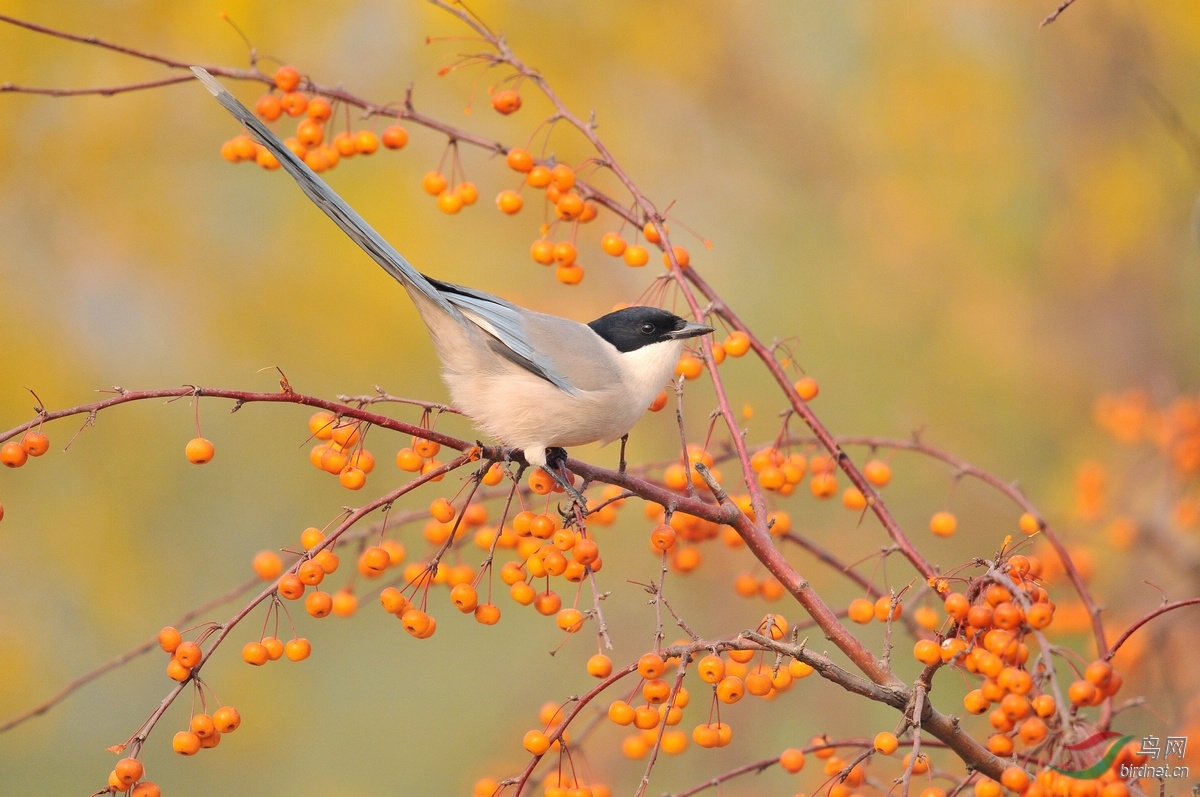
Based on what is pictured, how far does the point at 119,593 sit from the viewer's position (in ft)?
Answer: 9.88

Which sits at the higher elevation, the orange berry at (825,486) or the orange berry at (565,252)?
the orange berry at (565,252)

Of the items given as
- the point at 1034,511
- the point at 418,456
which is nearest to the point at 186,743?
the point at 418,456

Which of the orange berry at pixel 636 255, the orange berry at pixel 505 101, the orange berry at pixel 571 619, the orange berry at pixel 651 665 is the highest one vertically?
the orange berry at pixel 505 101

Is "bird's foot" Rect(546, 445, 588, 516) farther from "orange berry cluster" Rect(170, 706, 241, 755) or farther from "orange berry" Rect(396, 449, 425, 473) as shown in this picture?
"orange berry cluster" Rect(170, 706, 241, 755)

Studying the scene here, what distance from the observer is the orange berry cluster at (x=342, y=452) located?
1.30 metres

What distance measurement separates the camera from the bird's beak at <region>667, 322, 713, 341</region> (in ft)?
4.98

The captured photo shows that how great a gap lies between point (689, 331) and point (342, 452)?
0.62 m

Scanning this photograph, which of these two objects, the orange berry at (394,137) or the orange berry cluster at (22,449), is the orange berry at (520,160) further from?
the orange berry cluster at (22,449)

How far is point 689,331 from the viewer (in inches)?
64.0

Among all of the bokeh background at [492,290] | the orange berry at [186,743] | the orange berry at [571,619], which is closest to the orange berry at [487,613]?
the orange berry at [571,619]

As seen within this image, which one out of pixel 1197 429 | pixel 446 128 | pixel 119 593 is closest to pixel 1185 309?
pixel 1197 429

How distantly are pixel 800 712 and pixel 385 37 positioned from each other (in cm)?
258

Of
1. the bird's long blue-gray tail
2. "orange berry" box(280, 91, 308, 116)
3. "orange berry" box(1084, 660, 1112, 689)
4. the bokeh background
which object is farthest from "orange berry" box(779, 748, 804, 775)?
the bokeh background

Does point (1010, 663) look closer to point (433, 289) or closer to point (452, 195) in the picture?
point (433, 289)
